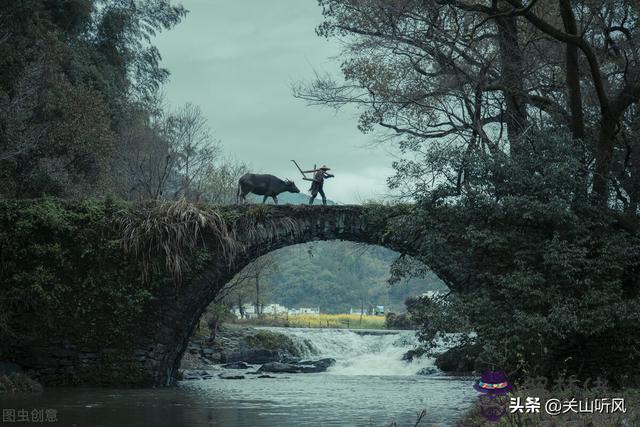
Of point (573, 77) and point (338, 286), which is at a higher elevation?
point (573, 77)

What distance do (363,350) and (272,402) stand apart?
16.7 m

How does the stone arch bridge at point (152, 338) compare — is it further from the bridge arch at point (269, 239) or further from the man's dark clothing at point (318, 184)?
the man's dark clothing at point (318, 184)

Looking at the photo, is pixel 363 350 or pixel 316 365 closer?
pixel 316 365

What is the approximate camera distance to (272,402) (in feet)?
46.9

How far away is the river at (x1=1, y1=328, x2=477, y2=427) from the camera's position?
37.0 feet

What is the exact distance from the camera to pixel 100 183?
77.5 ft

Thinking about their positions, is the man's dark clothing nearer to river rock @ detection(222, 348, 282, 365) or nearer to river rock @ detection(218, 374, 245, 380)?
river rock @ detection(218, 374, 245, 380)

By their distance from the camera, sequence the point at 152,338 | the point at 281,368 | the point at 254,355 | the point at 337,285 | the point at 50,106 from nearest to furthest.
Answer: the point at 152,338, the point at 50,106, the point at 281,368, the point at 254,355, the point at 337,285

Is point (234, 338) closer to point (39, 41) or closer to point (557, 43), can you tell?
point (39, 41)

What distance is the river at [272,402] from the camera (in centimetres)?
1129

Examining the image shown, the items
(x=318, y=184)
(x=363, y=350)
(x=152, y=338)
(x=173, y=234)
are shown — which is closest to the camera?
(x=173, y=234)

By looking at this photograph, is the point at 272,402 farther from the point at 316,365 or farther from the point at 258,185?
the point at 316,365

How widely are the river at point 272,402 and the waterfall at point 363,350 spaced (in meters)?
2.35

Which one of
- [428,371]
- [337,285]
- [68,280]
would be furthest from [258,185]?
[337,285]
